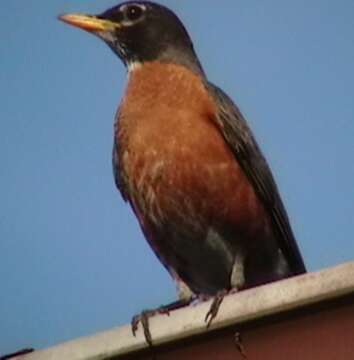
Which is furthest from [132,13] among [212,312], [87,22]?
[212,312]

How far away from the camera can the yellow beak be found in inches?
224

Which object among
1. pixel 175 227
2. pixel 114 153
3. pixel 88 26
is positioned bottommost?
pixel 175 227

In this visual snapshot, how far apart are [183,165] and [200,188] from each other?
160mm

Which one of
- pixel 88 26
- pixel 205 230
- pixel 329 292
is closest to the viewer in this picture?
pixel 329 292

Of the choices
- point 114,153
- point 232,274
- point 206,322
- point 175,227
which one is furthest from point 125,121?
point 206,322

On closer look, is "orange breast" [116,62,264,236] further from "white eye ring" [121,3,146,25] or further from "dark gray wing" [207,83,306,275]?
"white eye ring" [121,3,146,25]

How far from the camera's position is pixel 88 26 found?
18.7 ft

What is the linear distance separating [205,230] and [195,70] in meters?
1.12

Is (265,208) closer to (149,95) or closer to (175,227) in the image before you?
(175,227)

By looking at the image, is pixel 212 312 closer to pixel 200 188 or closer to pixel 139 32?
pixel 200 188

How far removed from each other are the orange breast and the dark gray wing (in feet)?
0.14

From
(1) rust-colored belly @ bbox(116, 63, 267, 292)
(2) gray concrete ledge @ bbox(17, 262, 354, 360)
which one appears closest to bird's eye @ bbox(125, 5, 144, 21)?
(1) rust-colored belly @ bbox(116, 63, 267, 292)

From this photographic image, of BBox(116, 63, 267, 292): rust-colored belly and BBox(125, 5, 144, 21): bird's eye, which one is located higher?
BBox(125, 5, 144, 21): bird's eye

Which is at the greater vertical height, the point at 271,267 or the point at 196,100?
the point at 196,100
